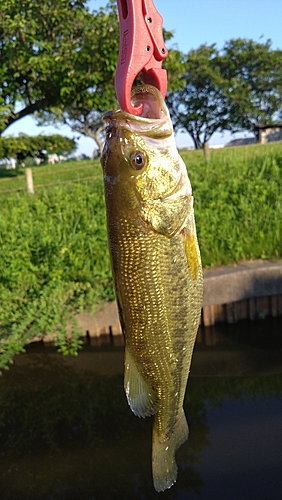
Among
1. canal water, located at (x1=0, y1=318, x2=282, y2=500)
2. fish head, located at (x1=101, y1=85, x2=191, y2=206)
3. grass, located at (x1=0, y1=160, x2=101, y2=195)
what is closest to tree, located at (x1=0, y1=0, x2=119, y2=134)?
grass, located at (x1=0, y1=160, x2=101, y2=195)

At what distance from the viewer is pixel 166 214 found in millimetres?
1673

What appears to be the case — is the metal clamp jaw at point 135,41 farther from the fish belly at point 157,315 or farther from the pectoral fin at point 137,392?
the pectoral fin at point 137,392

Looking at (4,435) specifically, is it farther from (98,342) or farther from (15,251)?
(15,251)

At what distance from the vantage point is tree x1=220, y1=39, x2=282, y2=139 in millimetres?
40875

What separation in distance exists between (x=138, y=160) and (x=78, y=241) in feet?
15.6

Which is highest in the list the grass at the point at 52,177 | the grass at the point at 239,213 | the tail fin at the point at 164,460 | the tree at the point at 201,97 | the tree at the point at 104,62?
the tree at the point at 201,97

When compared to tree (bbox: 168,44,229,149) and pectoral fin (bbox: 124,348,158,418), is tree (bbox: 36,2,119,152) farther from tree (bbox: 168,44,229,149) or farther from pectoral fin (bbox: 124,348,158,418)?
tree (bbox: 168,44,229,149)

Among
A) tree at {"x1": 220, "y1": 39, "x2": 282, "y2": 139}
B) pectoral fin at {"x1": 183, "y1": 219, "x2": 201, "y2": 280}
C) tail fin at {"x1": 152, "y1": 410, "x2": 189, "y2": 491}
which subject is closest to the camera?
pectoral fin at {"x1": 183, "y1": 219, "x2": 201, "y2": 280}

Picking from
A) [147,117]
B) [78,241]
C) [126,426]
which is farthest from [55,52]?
[147,117]

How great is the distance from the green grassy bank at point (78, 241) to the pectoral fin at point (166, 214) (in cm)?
371

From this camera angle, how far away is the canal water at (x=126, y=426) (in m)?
3.92

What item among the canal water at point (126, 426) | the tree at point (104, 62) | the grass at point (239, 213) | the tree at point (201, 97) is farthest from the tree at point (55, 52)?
the tree at point (201, 97)

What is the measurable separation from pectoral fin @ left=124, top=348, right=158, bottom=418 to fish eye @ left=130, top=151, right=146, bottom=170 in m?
0.68

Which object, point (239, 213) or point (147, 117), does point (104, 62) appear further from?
point (147, 117)
